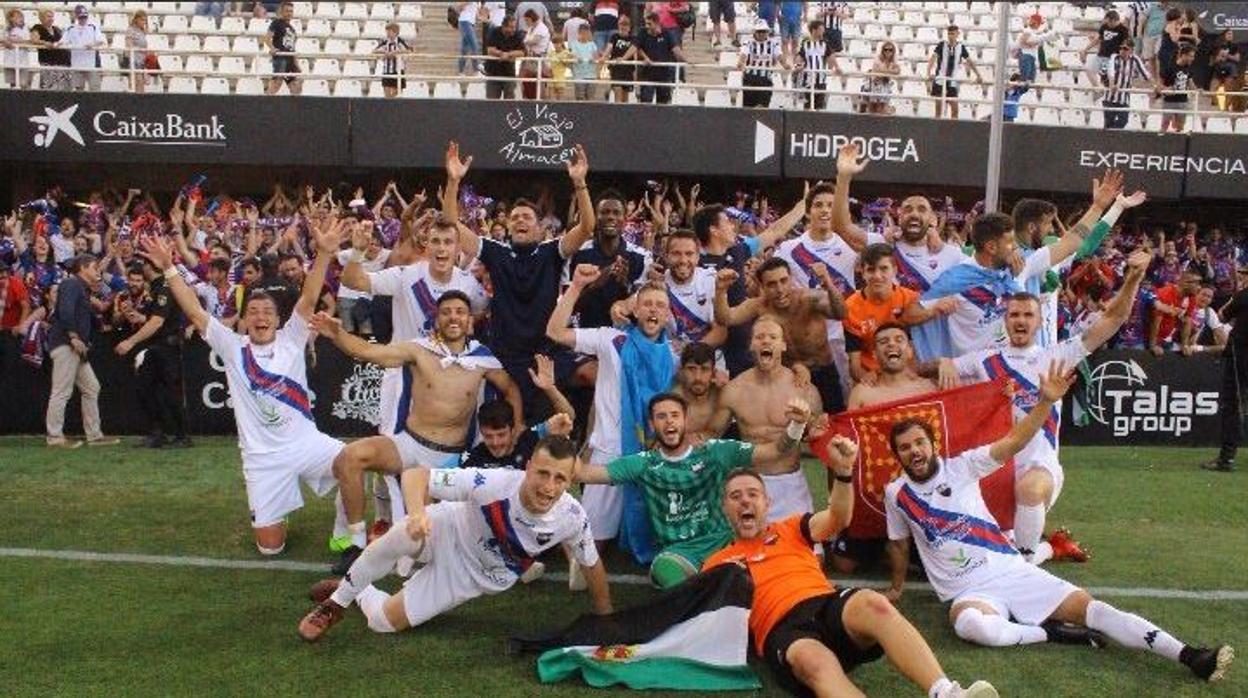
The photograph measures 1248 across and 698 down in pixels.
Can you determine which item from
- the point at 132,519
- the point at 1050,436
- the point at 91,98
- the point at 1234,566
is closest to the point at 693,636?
the point at 1050,436

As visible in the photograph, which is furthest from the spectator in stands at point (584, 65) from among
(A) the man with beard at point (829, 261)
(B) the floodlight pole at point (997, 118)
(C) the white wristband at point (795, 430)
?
(C) the white wristband at point (795, 430)

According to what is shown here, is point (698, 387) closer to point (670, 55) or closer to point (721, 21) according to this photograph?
point (670, 55)

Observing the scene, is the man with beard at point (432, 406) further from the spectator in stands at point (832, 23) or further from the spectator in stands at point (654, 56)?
the spectator in stands at point (832, 23)

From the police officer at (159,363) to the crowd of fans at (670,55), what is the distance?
623 centimetres

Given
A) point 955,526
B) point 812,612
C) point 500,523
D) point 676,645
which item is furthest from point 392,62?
point 812,612

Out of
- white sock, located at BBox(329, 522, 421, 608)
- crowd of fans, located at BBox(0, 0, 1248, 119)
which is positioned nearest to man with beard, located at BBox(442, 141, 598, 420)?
white sock, located at BBox(329, 522, 421, 608)

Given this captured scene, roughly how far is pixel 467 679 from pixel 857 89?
1668cm

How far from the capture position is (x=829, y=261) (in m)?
9.26

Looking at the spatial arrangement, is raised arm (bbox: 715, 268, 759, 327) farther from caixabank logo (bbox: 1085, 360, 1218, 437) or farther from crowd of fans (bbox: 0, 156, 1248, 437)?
caixabank logo (bbox: 1085, 360, 1218, 437)

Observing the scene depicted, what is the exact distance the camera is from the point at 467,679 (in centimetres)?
607

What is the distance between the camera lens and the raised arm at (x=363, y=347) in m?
7.60

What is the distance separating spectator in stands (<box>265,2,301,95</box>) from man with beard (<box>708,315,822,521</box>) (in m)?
12.6

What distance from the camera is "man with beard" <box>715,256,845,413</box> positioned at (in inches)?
331

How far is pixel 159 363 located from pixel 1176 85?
15.9 m
